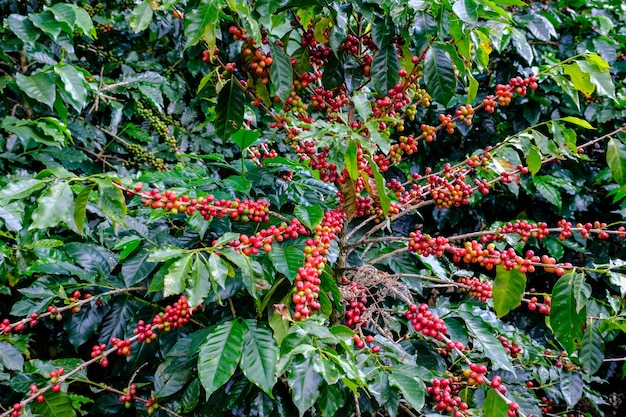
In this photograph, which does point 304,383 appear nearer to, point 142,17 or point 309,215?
point 309,215

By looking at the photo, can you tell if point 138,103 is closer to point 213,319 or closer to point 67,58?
point 67,58

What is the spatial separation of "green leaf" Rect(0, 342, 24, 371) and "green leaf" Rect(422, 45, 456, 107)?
5.04 feet

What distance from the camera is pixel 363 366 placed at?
116 centimetres

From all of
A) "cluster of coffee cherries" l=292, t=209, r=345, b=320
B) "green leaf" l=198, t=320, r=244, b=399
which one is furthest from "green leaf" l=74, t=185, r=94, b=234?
"cluster of coffee cherries" l=292, t=209, r=345, b=320

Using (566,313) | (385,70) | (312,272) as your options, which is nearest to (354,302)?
(312,272)

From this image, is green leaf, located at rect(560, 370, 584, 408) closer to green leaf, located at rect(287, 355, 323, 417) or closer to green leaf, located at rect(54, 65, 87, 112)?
green leaf, located at rect(287, 355, 323, 417)

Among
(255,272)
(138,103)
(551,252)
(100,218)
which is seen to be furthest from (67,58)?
(551,252)

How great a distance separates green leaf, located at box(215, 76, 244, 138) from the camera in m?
1.30

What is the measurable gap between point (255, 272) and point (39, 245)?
1.07 metres

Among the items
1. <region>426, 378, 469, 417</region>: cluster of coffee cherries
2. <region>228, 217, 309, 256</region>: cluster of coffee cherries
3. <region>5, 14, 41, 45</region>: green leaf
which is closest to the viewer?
<region>228, 217, 309, 256</region>: cluster of coffee cherries

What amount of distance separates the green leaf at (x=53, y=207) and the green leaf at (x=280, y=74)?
57 centimetres

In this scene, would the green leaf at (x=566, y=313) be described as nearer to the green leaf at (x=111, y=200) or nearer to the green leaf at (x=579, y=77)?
the green leaf at (x=579, y=77)

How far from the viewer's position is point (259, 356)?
→ 1027 mm

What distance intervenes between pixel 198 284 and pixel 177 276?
45mm
